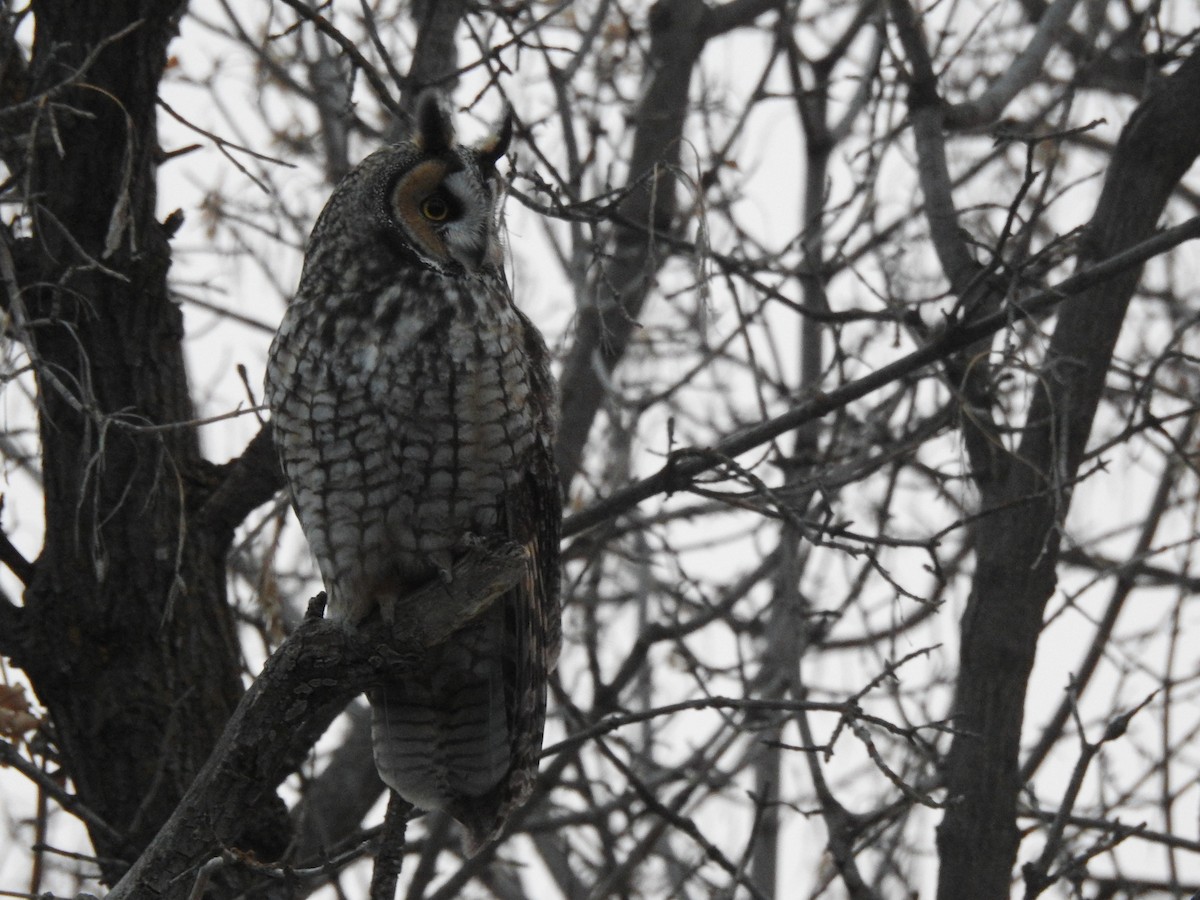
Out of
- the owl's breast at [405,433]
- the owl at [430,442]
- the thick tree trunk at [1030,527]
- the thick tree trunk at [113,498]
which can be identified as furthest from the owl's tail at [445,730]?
Result: the thick tree trunk at [1030,527]

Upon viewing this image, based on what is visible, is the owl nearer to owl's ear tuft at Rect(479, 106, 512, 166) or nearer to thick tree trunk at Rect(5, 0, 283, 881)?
owl's ear tuft at Rect(479, 106, 512, 166)

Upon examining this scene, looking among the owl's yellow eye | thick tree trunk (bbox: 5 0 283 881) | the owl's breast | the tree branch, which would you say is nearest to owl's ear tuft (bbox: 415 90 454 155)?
the owl's yellow eye

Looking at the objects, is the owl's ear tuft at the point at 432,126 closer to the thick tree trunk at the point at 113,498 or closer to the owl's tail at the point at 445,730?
the thick tree trunk at the point at 113,498

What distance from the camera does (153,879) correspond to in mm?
2453

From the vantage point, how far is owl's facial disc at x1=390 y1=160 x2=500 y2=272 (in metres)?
3.10

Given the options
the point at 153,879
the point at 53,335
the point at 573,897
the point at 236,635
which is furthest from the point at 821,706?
the point at 573,897

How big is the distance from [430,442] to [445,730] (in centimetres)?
66

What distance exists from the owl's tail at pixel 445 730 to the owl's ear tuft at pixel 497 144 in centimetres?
106

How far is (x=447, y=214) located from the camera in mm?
3178

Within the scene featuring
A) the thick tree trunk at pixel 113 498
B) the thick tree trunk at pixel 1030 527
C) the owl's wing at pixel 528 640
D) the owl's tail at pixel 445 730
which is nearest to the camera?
the owl's wing at pixel 528 640

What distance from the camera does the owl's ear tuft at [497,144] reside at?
3348 mm

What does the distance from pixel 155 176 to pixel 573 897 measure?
8.77 feet

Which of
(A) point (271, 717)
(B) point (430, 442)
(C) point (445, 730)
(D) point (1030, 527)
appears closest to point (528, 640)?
(C) point (445, 730)

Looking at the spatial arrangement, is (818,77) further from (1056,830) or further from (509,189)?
(1056,830)
